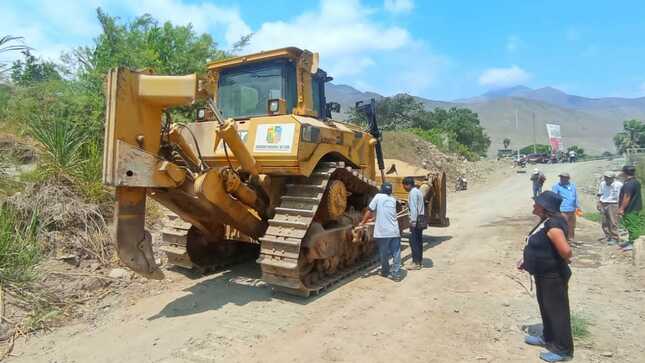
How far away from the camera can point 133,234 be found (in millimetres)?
4738

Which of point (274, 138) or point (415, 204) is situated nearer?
point (274, 138)

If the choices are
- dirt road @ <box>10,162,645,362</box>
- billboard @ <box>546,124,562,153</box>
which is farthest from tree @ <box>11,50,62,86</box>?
billboard @ <box>546,124,562,153</box>

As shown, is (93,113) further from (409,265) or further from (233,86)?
(409,265)

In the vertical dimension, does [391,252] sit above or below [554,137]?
below

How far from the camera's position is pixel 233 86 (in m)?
6.60

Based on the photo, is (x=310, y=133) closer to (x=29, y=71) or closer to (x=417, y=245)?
(x=417, y=245)

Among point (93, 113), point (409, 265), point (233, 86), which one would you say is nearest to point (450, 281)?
point (409, 265)

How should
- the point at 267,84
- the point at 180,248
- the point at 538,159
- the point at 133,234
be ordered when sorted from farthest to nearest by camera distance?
the point at 538,159 → the point at 180,248 → the point at 267,84 → the point at 133,234

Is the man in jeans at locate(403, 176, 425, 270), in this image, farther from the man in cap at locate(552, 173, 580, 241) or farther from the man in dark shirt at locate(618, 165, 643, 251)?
the man in dark shirt at locate(618, 165, 643, 251)

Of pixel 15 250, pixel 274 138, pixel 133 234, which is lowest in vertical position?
pixel 15 250

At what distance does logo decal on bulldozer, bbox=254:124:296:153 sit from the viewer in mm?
5559

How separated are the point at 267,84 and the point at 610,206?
6770 millimetres

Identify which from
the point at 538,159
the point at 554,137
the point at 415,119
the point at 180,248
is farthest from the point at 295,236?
the point at 554,137

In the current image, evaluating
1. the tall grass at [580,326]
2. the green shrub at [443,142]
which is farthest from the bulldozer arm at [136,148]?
the green shrub at [443,142]
